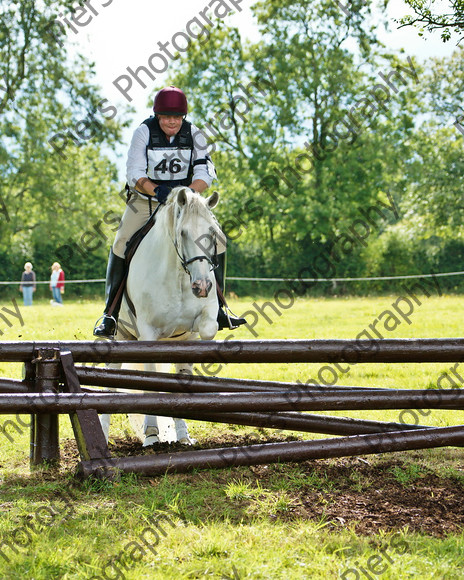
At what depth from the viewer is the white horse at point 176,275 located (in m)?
4.71

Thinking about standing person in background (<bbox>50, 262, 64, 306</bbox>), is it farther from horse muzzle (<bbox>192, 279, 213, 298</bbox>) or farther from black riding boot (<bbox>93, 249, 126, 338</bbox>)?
horse muzzle (<bbox>192, 279, 213, 298</bbox>)

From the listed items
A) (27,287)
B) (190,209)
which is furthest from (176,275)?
(27,287)

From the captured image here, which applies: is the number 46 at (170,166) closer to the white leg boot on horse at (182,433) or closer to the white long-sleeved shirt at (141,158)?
the white long-sleeved shirt at (141,158)

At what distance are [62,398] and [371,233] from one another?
3032cm

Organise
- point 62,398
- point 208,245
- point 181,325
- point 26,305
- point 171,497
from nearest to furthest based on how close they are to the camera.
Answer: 1. point 171,497
2. point 62,398
3. point 208,245
4. point 181,325
5. point 26,305

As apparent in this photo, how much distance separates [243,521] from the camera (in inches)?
138

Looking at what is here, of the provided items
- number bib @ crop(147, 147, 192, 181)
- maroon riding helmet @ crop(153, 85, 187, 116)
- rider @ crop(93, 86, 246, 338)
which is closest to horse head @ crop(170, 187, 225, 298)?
rider @ crop(93, 86, 246, 338)

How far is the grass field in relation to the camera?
2.93 m

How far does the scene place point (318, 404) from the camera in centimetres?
430

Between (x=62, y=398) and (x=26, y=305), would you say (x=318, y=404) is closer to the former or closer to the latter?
(x=62, y=398)

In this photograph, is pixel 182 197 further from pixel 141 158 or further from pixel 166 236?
pixel 141 158

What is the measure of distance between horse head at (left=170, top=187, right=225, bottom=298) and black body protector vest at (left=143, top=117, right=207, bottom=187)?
791 millimetres

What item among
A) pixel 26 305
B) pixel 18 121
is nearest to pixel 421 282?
pixel 26 305

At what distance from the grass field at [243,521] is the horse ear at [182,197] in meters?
1.90
